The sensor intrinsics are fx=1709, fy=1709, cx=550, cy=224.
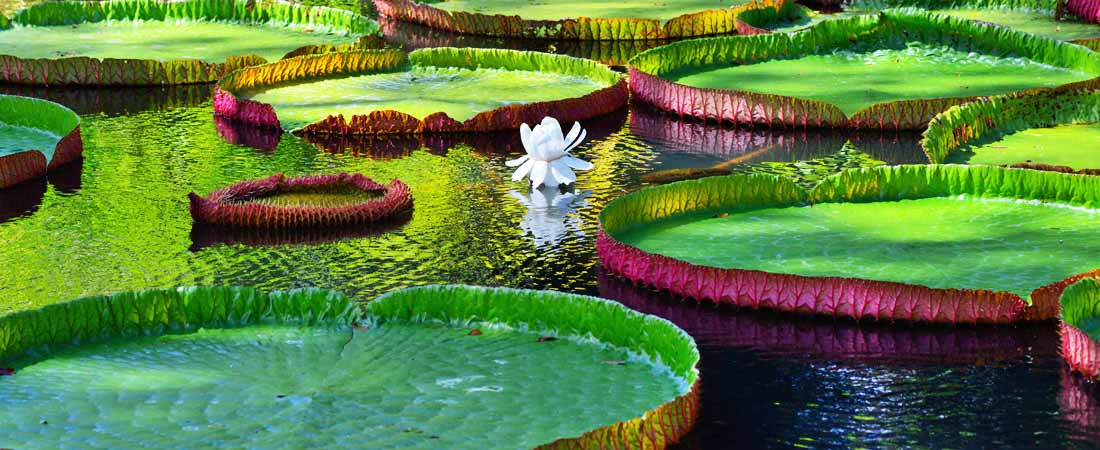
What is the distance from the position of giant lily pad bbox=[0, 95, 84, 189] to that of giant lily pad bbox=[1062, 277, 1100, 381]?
6.03 meters

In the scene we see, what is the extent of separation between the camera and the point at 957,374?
6379 mm

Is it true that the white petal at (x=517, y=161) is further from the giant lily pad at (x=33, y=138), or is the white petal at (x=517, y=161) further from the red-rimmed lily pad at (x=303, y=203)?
the giant lily pad at (x=33, y=138)

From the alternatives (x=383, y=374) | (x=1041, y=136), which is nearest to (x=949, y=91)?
(x=1041, y=136)

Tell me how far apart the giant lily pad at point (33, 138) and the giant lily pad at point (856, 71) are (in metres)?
3.98

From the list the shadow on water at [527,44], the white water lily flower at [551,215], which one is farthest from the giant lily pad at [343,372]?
the shadow on water at [527,44]

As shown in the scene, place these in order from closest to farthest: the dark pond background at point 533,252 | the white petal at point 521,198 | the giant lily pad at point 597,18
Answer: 1. the dark pond background at point 533,252
2. the white petal at point 521,198
3. the giant lily pad at point 597,18

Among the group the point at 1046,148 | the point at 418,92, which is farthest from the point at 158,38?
the point at 1046,148

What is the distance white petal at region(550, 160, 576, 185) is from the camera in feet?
30.8

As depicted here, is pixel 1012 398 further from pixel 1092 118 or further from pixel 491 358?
pixel 1092 118

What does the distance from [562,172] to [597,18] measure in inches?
255

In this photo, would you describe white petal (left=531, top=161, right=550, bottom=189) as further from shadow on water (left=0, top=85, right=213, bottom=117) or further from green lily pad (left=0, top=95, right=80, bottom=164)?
shadow on water (left=0, top=85, right=213, bottom=117)

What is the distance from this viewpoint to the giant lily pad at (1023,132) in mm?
9680

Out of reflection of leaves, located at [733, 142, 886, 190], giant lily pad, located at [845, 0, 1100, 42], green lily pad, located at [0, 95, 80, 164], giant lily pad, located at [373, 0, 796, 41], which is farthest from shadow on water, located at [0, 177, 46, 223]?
giant lily pad, located at [845, 0, 1100, 42]

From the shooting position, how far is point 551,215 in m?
8.92
